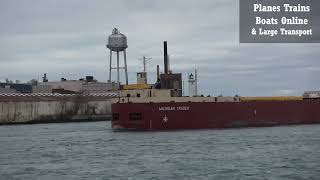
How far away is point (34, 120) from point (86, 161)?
2503 inches

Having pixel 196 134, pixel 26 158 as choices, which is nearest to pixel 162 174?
pixel 26 158

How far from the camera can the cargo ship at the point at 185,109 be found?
4975 centimetres

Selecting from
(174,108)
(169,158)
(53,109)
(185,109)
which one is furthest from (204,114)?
(53,109)

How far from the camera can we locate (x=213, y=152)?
31.9 metres

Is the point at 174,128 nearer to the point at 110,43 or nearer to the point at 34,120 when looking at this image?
the point at 34,120

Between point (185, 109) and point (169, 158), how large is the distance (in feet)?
69.9

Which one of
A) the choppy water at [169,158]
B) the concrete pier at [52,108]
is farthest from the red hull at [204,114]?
the concrete pier at [52,108]

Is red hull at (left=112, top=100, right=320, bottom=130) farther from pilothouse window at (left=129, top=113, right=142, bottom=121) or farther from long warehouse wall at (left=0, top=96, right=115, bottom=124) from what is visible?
long warehouse wall at (left=0, top=96, right=115, bottom=124)

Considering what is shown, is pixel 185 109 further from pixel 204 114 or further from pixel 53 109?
pixel 53 109

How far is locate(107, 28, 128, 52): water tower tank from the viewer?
10712cm

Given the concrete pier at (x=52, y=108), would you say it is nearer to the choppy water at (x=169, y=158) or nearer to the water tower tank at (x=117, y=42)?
the water tower tank at (x=117, y=42)

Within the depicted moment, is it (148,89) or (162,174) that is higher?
(148,89)

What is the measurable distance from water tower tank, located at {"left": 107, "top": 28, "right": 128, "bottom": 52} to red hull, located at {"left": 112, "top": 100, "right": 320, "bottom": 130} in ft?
173

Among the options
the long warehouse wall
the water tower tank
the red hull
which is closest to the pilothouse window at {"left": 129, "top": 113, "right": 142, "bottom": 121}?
the red hull
